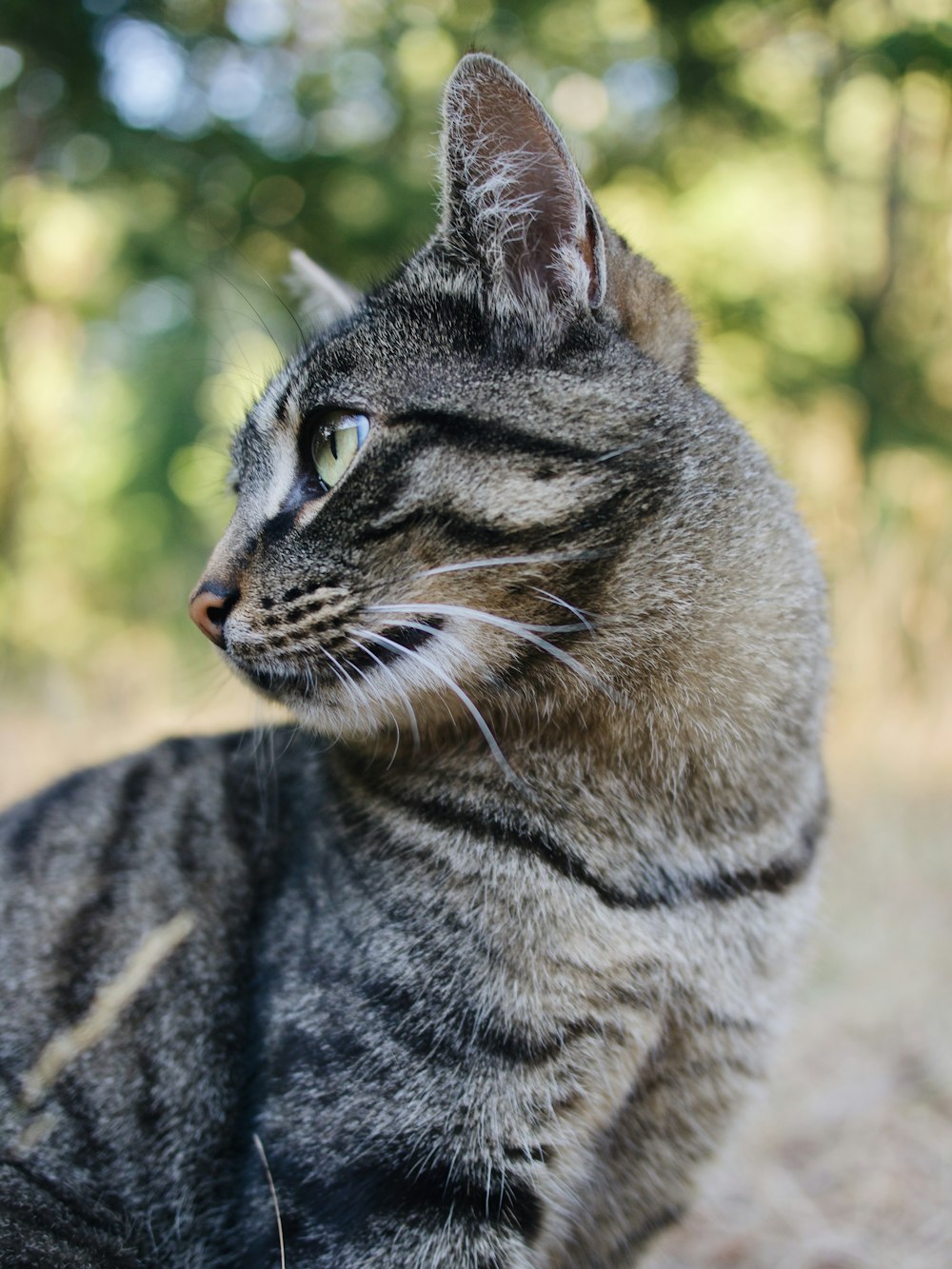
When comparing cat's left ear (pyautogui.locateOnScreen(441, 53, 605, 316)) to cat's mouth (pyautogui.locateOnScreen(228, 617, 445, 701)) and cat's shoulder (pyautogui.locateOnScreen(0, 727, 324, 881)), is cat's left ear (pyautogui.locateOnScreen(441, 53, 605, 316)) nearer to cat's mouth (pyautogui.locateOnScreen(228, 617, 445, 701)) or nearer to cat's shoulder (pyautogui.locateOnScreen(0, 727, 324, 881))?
cat's mouth (pyautogui.locateOnScreen(228, 617, 445, 701))

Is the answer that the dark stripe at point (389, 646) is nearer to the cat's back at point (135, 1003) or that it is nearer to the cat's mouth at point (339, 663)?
the cat's mouth at point (339, 663)

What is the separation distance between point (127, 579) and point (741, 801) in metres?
6.03

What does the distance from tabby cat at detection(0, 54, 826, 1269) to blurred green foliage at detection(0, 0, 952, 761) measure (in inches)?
65.4

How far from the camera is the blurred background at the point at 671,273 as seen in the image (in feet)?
11.7

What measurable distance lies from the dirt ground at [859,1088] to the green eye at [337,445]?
1.97 ft

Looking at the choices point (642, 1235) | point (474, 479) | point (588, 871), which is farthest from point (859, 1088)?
point (474, 479)

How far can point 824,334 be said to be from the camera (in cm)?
572

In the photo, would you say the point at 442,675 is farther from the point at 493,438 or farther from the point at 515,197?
the point at 515,197

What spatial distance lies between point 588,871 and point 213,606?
0.70 meters

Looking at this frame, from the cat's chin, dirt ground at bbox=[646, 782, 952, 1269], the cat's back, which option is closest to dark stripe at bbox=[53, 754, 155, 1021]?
the cat's back

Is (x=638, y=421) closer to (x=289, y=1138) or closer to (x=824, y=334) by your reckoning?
(x=289, y=1138)

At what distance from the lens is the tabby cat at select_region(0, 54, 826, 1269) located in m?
1.50

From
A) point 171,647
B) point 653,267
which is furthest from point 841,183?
point 653,267

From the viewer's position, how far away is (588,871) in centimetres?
159
